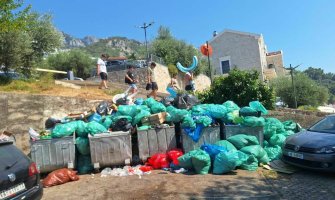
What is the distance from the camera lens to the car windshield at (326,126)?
314 inches

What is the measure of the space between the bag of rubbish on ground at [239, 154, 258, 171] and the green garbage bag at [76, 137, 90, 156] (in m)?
3.63

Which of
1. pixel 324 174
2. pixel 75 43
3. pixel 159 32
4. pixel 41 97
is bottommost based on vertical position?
pixel 324 174

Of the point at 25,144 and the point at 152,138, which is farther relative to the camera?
the point at 25,144

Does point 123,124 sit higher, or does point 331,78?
point 331,78

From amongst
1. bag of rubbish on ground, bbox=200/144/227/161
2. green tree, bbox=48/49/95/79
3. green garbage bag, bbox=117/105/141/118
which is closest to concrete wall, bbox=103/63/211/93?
green tree, bbox=48/49/95/79

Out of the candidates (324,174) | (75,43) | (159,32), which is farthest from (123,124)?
(75,43)

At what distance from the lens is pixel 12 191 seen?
14.6ft

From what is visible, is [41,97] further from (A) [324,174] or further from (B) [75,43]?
(B) [75,43]

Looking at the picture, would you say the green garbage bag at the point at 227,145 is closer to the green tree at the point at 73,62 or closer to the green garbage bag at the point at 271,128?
the green garbage bag at the point at 271,128

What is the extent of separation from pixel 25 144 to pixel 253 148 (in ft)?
21.1

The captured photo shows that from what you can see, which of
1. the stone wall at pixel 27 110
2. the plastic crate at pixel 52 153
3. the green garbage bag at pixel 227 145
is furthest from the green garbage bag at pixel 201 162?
the stone wall at pixel 27 110

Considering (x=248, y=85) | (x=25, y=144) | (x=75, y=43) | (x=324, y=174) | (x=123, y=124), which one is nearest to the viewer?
(x=324, y=174)

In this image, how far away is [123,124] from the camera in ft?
27.4

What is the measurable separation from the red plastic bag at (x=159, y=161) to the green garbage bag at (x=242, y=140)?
1631 millimetres
